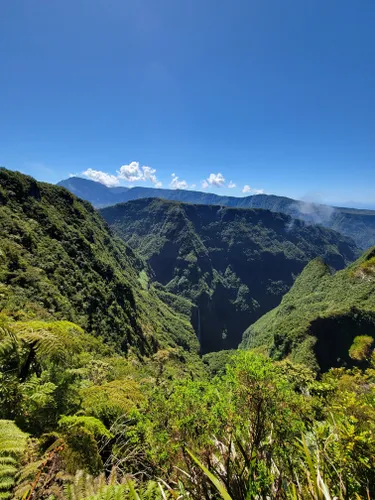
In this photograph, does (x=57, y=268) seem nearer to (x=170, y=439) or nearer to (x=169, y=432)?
(x=169, y=432)

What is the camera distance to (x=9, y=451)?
144 inches

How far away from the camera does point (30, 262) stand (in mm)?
56094

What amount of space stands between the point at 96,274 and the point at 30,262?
79.9 ft

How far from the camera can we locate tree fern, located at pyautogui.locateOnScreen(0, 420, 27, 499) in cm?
326

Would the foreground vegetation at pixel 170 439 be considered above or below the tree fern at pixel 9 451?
below

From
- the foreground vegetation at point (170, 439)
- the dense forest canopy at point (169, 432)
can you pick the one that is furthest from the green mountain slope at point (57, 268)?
the foreground vegetation at point (170, 439)

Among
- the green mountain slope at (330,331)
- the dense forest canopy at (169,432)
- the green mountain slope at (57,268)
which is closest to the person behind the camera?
the dense forest canopy at (169,432)

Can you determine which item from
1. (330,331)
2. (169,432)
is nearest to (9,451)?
(169,432)

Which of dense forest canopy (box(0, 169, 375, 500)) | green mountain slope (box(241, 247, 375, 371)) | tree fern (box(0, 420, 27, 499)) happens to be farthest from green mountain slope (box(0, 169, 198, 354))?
green mountain slope (box(241, 247, 375, 371))

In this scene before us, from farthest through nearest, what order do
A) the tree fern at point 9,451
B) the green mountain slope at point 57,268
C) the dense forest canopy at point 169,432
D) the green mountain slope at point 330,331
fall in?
1. the green mountain slope at point 330,331
2. the green mountain slope at point 57,268
3. the dense forest canopy at point 169,432
4. the tree fern at point 9,451

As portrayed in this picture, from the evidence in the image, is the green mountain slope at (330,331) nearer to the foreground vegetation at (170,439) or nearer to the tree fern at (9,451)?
the foreground vegetation at (170,439)

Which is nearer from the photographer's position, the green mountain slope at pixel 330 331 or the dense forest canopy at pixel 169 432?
the dense forest canopy at pixel 169 432

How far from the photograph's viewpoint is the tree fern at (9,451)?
10.7 ft

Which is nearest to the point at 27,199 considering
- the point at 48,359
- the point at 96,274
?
the point at 96,274
